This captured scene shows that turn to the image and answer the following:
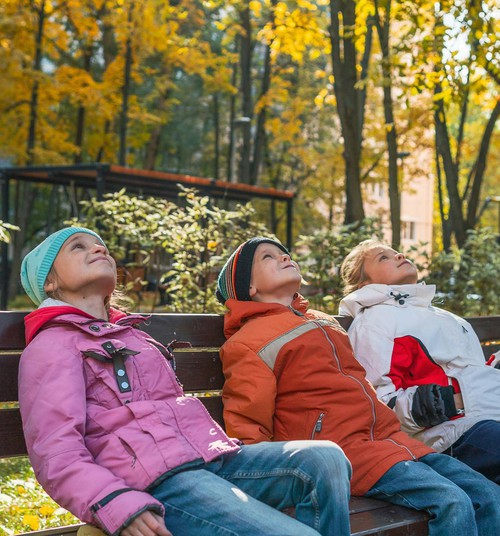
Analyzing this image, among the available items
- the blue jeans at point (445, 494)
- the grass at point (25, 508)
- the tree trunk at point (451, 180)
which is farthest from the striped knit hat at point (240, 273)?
the tree trunk at point (451, 180)

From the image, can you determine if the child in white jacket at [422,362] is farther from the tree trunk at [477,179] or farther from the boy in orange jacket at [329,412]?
the tree trunk at [477,179]

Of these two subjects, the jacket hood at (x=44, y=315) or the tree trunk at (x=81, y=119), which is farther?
the tree trunk at (x=81, y=119)

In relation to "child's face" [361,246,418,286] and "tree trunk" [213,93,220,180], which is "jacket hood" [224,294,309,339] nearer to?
"child's face" [361,246,418,286]

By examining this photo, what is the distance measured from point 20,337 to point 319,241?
556 centimetres

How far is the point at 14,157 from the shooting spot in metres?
21.1

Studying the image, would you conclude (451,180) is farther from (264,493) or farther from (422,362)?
(264,493)

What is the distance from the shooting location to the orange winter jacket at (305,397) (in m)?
3.51

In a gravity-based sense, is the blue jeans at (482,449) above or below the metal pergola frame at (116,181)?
below

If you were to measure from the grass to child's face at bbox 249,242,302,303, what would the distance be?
1.69 m

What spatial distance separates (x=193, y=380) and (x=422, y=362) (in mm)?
1140

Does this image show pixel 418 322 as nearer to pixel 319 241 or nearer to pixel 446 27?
pixel 319 241

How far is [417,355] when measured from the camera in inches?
167

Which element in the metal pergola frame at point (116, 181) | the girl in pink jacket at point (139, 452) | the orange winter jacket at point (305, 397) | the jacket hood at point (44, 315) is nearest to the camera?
the girl in pink jacket at point (139, 452)

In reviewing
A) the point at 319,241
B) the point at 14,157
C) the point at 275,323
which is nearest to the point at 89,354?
the point at 275,323
